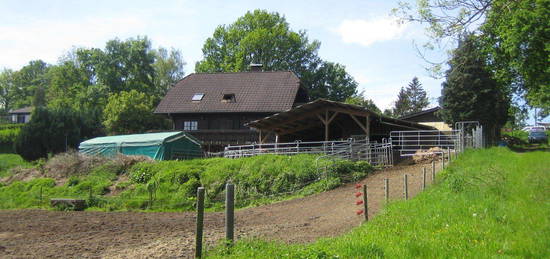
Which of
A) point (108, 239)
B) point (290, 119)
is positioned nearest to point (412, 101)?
point (290, 119)

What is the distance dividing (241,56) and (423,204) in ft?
157

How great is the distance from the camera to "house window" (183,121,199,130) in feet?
141

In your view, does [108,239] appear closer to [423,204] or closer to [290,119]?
[423,204]

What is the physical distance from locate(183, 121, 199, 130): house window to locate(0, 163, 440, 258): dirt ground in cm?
2301

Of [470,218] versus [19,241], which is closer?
[470,218]

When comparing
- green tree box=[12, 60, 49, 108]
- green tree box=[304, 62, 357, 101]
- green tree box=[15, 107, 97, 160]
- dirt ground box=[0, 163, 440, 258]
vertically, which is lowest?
dirt ground box=[0, 163, 440, 258]

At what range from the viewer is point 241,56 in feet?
188

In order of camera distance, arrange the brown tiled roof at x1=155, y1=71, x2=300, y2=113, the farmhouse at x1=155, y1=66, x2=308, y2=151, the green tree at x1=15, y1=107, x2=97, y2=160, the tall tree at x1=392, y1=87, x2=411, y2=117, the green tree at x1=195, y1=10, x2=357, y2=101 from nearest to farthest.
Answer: the farmhouse at x1=155, y1=66, x2=308, y2=151
the brown tiled roof at x1=155, y1=71, x2=300, y2=113
the green tree at x1=15, y1=107, x2=97, y2=160
the green tree at x1=195, y1=10, x2=357, y2=101
the tall tree at x1=392, y1=87, x2=411, y2=117

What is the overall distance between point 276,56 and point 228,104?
17.7m

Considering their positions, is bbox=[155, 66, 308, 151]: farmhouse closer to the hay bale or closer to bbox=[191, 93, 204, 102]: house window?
bbox=[191, 93, 204, 102]: house window

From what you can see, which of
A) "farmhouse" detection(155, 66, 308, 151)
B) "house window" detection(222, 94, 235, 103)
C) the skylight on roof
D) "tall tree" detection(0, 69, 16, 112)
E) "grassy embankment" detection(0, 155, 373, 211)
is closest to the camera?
"grassy embankment" detection(0, 155, 373, 211)

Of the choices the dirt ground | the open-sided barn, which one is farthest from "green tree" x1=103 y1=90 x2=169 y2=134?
the dirt ground

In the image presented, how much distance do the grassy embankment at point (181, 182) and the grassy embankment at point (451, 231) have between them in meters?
9.57

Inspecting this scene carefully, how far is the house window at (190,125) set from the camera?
43094 millimetres
